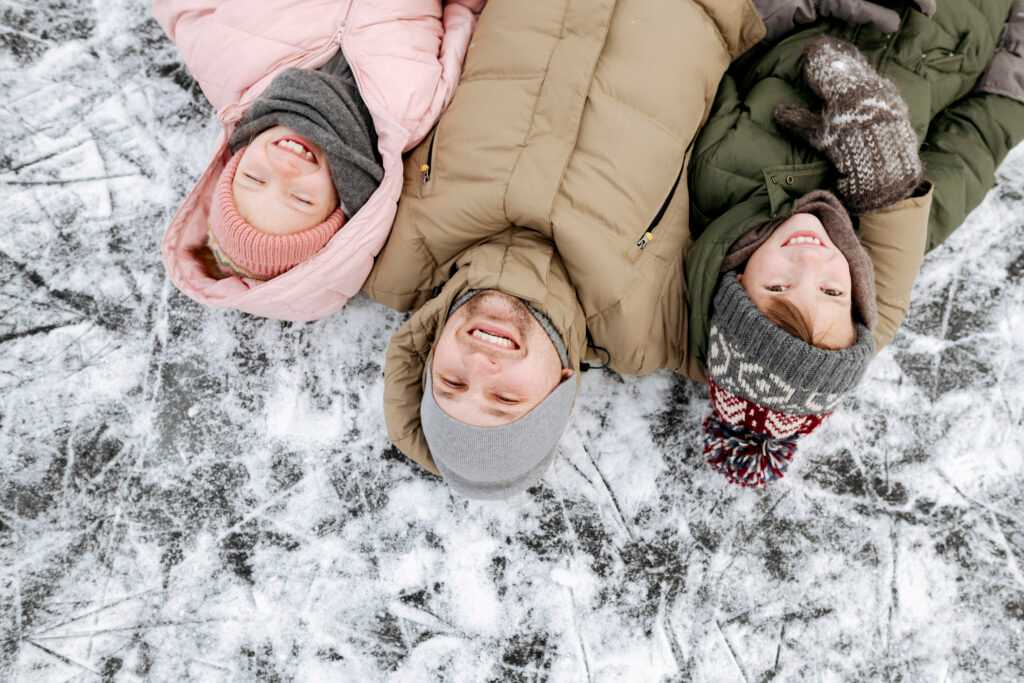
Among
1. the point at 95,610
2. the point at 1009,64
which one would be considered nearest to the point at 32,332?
the point at 95,610

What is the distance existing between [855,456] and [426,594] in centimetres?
100

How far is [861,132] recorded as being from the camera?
1.27 m

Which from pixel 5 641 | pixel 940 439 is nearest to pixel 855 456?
pixel 940 439

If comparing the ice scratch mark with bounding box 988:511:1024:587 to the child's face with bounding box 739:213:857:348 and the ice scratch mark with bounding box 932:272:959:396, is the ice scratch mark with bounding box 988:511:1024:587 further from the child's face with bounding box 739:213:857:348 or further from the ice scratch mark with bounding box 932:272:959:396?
the child's face with bounding box 739:213:857:348

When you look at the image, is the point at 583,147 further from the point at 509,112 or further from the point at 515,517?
the point at 515,517

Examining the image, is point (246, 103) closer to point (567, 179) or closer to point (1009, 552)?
point (567, 179)

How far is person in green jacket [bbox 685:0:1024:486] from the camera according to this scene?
1180 mm

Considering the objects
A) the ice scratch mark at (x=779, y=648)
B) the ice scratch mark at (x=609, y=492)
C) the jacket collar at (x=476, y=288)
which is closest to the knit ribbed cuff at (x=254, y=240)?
the jacket collar at (x=476, y=288)

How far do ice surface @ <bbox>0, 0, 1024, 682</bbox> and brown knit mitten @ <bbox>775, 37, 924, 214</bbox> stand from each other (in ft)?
1.47

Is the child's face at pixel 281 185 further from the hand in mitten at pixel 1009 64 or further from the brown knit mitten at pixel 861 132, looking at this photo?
the hand in mitten at pixel 1009 64

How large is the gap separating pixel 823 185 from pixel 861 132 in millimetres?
118

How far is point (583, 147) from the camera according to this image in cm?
129

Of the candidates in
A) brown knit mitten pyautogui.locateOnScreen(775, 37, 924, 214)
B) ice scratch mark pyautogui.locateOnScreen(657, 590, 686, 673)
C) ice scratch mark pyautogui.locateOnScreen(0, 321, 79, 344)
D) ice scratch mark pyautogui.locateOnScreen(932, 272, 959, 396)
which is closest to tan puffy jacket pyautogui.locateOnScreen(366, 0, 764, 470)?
brown knit mitten pyautogui.locateOnScreen(775, 37, 924, 214)

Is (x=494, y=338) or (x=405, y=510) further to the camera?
(x=405, y=510)
